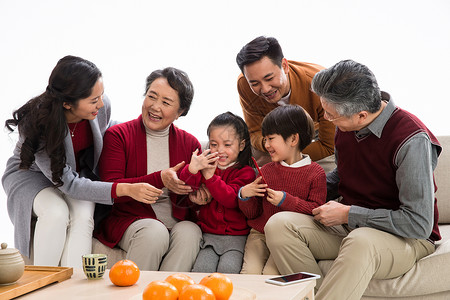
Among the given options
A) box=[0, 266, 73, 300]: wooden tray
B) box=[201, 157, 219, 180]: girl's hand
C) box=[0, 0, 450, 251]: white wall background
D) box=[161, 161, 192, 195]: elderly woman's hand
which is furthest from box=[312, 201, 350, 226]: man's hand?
box=[0, 0, 450, 251]: white wall background

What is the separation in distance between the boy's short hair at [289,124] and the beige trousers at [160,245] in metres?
0.55

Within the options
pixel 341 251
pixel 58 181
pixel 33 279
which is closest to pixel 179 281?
pixel 33 279

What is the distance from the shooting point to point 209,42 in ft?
11.4

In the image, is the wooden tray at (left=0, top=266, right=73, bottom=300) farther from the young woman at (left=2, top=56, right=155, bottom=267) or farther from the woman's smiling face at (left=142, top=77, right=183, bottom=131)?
the woman's smiling face at (left=142, top=77, right=183, bottom=131)

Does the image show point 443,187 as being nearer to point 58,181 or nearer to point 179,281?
point 179,281

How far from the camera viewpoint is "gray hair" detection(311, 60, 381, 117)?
1783mm

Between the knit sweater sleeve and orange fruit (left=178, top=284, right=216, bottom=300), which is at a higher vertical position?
orange fruit (left=178, top=284, right=216, bottom=300)

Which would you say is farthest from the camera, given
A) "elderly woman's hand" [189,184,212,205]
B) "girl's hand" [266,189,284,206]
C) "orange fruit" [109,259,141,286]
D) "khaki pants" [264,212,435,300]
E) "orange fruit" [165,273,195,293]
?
"elderly woman's hand" [189,184,212,205]

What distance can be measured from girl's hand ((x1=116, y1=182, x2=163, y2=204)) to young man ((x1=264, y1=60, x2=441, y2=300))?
1.61 ft

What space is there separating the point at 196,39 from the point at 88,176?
1.53 m

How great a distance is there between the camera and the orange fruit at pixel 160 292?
3.87ft

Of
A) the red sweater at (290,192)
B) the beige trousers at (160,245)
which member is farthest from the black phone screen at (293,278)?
the beige trousers at (160,245)

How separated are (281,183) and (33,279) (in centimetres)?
105

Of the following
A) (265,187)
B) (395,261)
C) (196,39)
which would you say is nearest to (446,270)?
(395,261)
